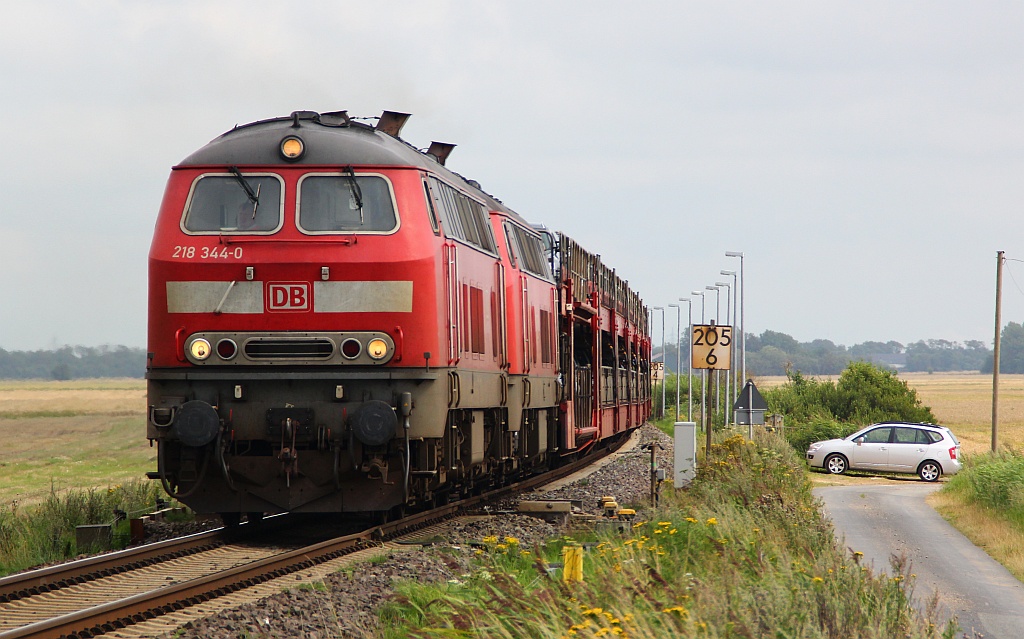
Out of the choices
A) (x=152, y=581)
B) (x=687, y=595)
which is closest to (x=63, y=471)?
(x=152, y=581)

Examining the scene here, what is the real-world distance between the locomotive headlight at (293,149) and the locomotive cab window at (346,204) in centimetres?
24

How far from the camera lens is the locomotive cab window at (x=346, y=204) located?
1168 cm

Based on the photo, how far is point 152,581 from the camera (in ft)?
31.8

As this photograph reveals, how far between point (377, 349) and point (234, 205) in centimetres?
201

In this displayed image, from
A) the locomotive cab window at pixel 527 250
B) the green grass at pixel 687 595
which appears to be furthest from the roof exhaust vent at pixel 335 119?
the green grass at pixel 687 595

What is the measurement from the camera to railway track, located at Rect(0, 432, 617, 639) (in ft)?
26.0

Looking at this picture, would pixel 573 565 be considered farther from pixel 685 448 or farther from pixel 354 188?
pixel 685 448

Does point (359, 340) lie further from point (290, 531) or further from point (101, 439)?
point (101, 439)

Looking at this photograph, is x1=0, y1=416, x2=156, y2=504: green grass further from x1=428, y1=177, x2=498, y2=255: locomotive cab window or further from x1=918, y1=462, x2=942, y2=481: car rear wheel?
x1=918, y1=462, x2=942, y2=481: car rear wheel

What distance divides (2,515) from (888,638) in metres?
11.2

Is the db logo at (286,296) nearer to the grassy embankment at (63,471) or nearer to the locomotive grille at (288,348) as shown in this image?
the locomotive grille at (288,348)

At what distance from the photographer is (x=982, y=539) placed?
1512 centimetres

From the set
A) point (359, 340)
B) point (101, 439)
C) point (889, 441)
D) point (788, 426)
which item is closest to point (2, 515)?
point (359, 340)

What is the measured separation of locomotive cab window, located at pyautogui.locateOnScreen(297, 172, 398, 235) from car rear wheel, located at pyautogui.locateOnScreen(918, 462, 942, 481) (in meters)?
20.3
